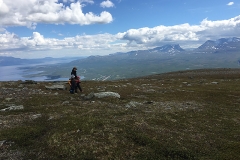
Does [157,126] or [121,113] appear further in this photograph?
[121,113]

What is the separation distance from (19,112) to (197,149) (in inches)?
831

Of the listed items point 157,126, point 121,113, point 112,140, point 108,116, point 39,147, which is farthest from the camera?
point 121,113

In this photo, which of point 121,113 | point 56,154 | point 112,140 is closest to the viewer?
point 56,154

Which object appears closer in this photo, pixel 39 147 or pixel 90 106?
pixel 39 147

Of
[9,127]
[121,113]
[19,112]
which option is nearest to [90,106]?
[121,113]

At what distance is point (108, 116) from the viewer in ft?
77.1

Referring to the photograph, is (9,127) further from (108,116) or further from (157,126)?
(157,126)

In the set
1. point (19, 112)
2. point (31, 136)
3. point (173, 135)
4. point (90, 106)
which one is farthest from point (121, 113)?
point (19, 112)

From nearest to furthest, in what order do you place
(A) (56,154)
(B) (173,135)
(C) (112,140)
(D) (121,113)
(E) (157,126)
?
(A) (56,154), (C) (112,140), (B) (173,135), (E) (157,126), (D) (121,113)

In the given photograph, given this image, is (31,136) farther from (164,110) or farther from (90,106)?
(164,110)

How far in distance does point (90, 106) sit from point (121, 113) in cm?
559

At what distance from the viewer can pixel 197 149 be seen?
1598 cm

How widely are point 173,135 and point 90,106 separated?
13.8 m

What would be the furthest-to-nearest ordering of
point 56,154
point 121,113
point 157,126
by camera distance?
1. point 121,113
2. point 157,126
3. point 56,154
